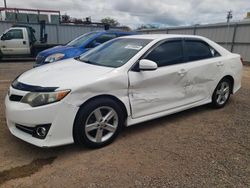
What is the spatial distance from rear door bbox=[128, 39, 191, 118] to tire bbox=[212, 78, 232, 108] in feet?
3.26

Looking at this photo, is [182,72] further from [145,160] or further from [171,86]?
[145,160]

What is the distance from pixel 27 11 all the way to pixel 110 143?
61.7 ft

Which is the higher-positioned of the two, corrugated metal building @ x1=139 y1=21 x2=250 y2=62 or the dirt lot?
corrugated metal building @ x1=139 y1=21 x2=250 y2=62

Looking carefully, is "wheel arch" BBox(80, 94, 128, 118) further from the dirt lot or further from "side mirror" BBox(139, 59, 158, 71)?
"side mirror" BBox(139, 59, 158, 71)

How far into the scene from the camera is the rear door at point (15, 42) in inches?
555

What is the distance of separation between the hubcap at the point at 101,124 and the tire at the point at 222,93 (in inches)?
100

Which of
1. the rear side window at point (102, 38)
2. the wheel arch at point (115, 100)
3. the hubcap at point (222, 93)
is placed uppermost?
the rear side window at point (102, 38)

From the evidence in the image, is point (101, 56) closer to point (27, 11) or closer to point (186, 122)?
point (186, 122)

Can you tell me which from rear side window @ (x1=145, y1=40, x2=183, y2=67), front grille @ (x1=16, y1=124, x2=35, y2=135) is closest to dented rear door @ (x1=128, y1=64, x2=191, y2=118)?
rear side window @ (x1=145, y1=40, x2=183, y2=67)

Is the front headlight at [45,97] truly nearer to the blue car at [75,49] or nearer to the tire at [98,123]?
the tire at [98,123]

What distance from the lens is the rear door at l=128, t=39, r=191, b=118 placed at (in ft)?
12.3

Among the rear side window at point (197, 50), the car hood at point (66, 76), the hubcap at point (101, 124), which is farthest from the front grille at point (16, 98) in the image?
the rear side window at point (197, 50)

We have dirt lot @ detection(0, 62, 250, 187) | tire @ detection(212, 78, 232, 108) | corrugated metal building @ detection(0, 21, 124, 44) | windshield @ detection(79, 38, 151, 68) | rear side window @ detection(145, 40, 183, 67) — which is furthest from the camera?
corrugated metal building @ detection(0, 21, 124, 44)

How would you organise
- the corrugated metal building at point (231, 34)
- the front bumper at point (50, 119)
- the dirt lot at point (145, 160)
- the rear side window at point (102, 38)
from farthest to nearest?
the corrugated metal building at point (231, 34)
the rear side window at point (102, 38)
the front bumper at point (50, 119)
the dirt lot at point (145, 160)
